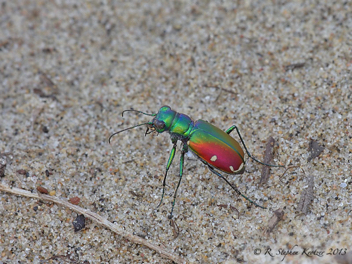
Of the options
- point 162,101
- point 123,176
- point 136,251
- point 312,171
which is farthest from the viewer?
point 162,101

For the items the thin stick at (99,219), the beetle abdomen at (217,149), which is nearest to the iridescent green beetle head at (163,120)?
the beetle abdomen at (217,149)

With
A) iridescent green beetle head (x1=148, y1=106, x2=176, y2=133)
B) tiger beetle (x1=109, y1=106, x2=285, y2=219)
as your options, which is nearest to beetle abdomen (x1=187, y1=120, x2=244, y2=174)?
tiger beetle (x1=109, y1=106, x2=285, y2=219)

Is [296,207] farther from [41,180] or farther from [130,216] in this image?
[41,180]

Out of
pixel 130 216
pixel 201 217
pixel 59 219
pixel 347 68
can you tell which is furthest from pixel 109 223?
pixel 347 68

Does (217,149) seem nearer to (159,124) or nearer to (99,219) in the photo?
(159,124)

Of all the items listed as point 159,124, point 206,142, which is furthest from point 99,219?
point 206,142

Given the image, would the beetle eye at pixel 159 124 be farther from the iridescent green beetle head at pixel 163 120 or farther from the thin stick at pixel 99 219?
the thin stick at pixel 99 219
